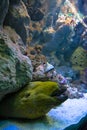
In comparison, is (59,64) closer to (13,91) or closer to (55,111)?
(55,111)

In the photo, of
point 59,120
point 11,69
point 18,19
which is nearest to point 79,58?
point 18,19

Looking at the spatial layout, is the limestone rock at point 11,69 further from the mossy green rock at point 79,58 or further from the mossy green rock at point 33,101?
the mossy green rock at point 79,58

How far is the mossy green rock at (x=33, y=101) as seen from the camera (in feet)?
13.7

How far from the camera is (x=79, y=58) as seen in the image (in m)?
11.6

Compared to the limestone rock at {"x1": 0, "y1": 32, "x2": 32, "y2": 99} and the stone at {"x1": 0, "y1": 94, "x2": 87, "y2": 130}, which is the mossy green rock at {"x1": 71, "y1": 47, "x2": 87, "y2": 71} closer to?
the stone at {"x1": 0, "y1": 94, "x2": 87, "y2": 130}

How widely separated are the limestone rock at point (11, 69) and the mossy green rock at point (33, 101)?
23 centimetres

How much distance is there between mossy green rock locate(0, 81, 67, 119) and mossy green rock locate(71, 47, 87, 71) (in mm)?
7061

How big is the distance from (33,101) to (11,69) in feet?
2.40

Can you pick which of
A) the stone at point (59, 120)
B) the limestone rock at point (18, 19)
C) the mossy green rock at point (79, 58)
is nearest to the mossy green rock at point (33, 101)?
the stone at point (59, 120)

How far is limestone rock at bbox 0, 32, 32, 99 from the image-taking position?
12.9ft

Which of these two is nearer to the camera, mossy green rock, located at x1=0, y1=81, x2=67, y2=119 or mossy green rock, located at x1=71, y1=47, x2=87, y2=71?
mossy green rock, located at x1=0, y1=81, x2=67, y2=119

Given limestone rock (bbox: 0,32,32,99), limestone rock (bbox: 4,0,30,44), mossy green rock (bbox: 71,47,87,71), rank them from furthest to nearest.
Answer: mossy green rock (bbox: 71,47,87,71)
limestone rock (bbox: 4,0,30,44)
limestone rock (bbox: 0,32,32,99)

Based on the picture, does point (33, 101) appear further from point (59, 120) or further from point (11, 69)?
point (59, 120)

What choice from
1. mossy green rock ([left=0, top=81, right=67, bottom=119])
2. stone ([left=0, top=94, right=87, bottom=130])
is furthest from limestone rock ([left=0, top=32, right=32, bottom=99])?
stone ([left=0, top=94, right=87, bottom=130])
